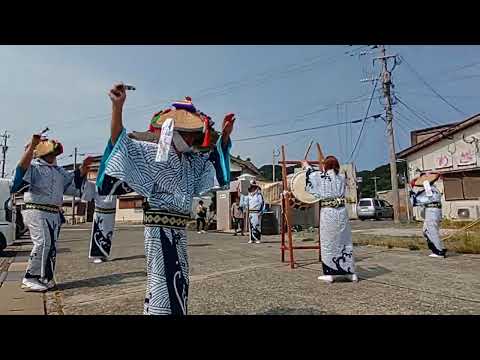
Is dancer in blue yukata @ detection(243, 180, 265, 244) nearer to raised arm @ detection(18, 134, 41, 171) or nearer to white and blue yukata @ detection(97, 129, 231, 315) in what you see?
raised arm @ detection(18, 134, 41, 171)

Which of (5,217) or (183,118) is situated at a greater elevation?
(183,118)

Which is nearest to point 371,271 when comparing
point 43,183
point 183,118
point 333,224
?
point 333,224

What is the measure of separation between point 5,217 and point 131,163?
24.6ft

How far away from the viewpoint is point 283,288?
13.0 ft

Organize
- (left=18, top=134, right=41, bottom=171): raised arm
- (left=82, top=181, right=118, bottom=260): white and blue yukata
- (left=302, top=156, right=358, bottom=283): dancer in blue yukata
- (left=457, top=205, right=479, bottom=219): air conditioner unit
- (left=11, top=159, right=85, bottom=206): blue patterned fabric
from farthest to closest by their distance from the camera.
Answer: (left=457, top=205, right=479, bottom=219): air conditioner unit, (left=82, top=181, right=118, bottom=260): white and blue yukata, (left=302, top=156, right=358, bottom=283): dancer in blue yukata, (left=11, top=159, right=85, bottom=206): blue patterned fabric, (left=18, top=134, right=41, bottom=171): raised arm

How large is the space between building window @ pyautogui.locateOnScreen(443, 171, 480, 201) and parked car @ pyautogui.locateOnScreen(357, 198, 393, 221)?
771 centimetres

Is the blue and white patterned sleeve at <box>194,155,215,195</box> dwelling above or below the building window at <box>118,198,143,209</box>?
below

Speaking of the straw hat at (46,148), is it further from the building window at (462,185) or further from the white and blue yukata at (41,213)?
the building window at (462,185)

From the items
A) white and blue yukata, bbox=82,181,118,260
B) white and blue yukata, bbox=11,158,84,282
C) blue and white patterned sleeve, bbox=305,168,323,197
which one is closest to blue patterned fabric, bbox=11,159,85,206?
white and blue yukata, bbox=11,158,84,282

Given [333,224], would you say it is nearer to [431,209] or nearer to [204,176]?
[204,176]

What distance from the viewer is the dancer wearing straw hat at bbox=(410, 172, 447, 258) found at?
6531 mm

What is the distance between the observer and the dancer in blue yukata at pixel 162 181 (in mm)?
1992
